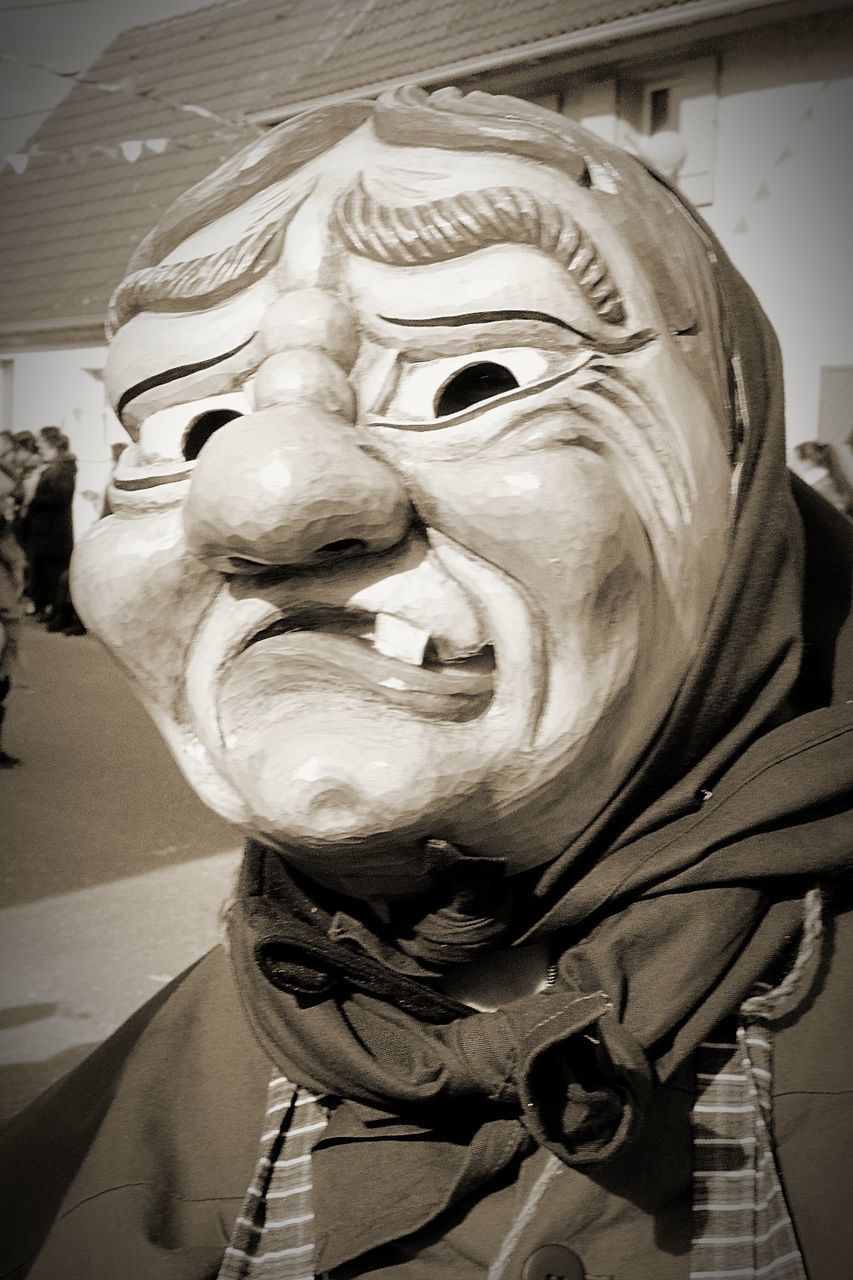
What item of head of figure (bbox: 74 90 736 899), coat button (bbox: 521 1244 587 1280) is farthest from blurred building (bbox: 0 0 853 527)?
coat button (bbox: 521 1244 587 1280)

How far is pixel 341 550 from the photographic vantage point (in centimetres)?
76

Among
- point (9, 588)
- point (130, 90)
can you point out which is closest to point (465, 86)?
point (130, 90)

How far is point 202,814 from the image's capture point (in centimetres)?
141

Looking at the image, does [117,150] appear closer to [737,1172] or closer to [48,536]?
[48,536]

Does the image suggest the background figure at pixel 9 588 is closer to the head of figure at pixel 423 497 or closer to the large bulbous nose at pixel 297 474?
the head of figure at pixel 423 497

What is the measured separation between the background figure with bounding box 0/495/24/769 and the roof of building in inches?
8.6

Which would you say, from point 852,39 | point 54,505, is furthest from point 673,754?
point 54,505

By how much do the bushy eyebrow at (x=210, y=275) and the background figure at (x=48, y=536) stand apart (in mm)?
533

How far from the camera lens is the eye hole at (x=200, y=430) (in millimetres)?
854

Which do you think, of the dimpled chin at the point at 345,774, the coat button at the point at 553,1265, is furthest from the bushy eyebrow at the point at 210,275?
the coat button at the point at 553,1265

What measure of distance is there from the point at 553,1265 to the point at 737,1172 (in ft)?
0.46

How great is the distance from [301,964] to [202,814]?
0.62 metres

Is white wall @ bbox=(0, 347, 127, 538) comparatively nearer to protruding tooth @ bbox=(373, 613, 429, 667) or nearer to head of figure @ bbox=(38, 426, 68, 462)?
head of figure @ bbox=(38, 426, 68, 462)

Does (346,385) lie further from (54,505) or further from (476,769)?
(54,505)
